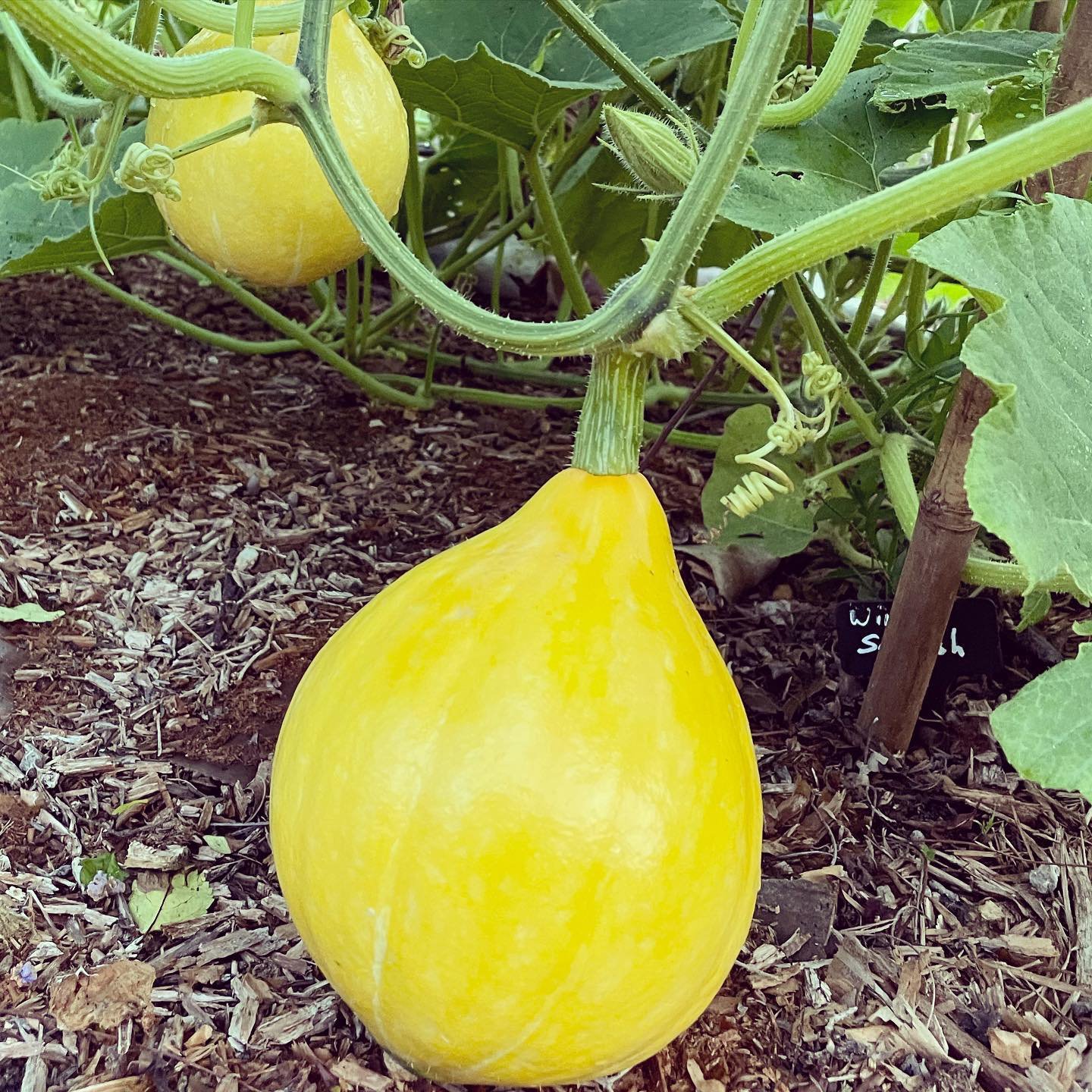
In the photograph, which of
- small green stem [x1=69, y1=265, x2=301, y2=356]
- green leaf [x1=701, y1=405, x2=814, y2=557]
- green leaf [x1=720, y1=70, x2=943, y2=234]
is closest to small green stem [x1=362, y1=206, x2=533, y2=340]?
small green stem [x1=69, y1=265, x2=301, y2=356]

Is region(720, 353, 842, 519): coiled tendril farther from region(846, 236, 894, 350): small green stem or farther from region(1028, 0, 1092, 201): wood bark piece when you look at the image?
region(846, 236, 894, 350): small green stem

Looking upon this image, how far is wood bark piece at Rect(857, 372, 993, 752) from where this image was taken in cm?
94

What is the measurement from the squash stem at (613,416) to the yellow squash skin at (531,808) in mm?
14

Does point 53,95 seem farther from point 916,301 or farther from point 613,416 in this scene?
point 916,301

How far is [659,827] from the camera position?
0.69 meters

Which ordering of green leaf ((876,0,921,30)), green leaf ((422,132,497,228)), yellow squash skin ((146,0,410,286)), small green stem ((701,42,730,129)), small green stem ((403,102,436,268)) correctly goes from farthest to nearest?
1. green leaf ((876,0,921,30))
2. green leaf ((422,132,497,228))
3. small green stem ((403,102,436,268))
4. small green stem ((701,42,730,129))
5. yellow squash skin ((146,0,410,286))

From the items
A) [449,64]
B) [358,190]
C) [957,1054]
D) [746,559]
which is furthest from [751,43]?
[746,559]

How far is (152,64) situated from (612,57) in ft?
1.81

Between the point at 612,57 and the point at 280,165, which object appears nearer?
the point at 280,165

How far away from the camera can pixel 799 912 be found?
3.17 feet

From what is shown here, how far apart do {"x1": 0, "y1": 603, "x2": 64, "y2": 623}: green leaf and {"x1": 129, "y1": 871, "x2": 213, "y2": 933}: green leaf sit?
412 millimetres

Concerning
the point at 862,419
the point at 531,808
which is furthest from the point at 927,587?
the point at 531,808

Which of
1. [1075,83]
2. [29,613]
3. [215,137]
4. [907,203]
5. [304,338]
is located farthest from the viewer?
[304,338]

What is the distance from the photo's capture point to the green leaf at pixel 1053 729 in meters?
0.61
